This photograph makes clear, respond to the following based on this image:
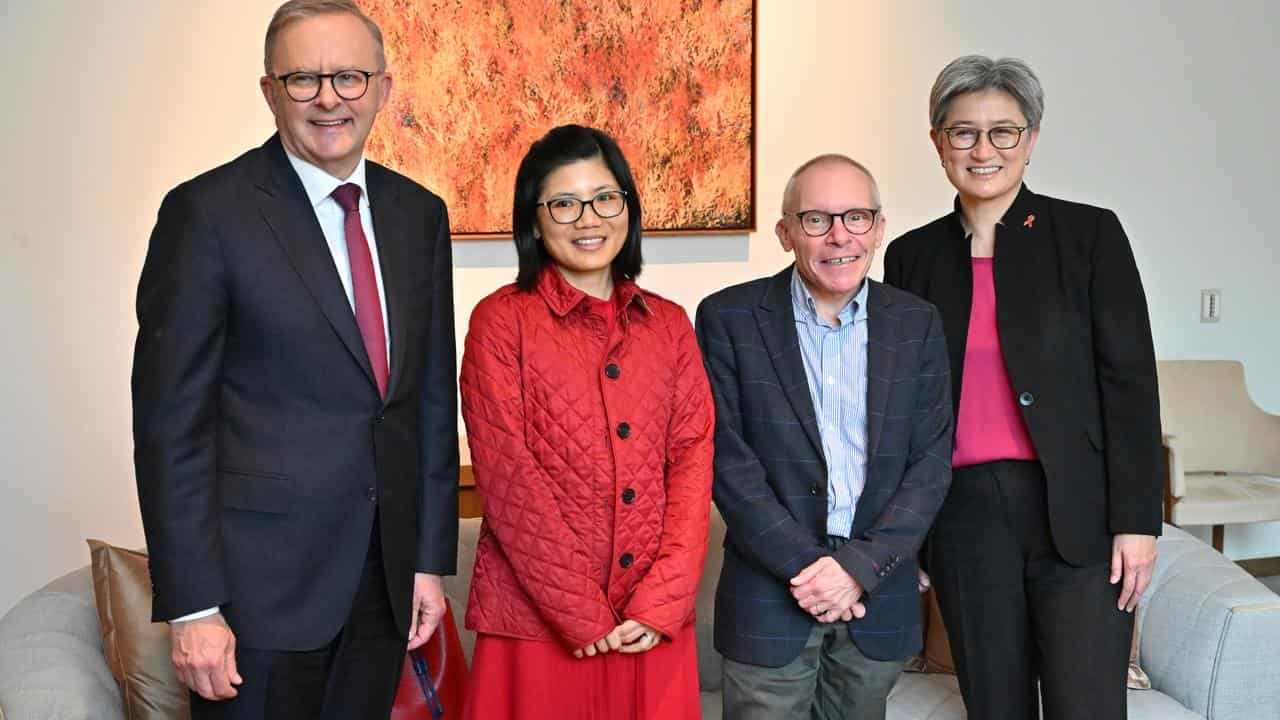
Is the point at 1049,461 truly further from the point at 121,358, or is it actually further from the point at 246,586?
the point at 121,358

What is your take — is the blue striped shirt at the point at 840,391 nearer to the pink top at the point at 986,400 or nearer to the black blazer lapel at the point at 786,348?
the black blazer lapel at the point at 786,348

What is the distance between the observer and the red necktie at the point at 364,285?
5.20 feet

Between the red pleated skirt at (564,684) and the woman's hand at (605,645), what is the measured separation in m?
0.03

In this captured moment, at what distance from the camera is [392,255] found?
1.64 meters

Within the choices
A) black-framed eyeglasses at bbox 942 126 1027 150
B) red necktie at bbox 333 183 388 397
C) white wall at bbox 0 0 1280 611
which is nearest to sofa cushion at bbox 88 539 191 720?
red necktie at bbox 333 183 388 397

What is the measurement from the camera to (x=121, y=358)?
3490mm

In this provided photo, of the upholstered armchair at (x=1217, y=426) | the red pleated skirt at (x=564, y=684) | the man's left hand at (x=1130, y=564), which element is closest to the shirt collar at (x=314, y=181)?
the red pleated skirt at (x=564, y=684)

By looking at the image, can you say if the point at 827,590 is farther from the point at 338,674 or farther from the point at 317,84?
the point at 317,84

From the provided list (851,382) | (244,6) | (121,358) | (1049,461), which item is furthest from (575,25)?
(1049,461)

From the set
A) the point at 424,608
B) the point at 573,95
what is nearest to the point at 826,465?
the point at 424,608

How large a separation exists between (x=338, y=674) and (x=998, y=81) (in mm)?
1644

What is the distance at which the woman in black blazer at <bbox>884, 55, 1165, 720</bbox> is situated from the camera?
1.96 m

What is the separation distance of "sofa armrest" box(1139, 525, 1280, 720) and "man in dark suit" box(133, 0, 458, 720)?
1.86m

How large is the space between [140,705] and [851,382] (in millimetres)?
1469
